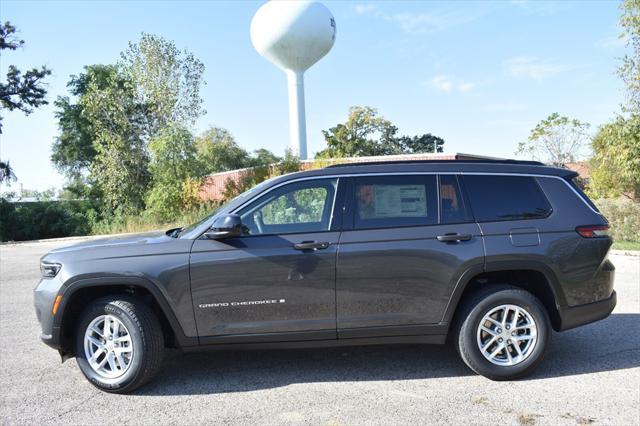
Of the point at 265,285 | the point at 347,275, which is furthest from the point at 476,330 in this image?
the point at 265,285

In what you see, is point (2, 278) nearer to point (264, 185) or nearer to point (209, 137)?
point (264, 185)

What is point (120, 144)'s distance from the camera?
96.6ft

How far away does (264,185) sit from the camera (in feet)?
14.4

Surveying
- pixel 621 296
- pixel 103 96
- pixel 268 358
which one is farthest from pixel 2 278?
pixel 103 96

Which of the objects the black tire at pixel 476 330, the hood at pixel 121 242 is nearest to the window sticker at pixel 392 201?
the black tire at pixel 476 330

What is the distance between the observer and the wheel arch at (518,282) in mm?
4199

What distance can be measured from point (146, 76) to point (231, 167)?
22923 mm

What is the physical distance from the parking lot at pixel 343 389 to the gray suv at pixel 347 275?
11.8 inches

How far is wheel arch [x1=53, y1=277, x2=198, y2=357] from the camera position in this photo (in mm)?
4098

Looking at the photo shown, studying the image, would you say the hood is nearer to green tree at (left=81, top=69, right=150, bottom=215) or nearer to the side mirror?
the side mirror

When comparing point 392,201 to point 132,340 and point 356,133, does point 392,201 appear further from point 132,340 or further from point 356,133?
point 356,133

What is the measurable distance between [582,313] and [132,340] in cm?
388

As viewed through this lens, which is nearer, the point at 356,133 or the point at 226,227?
the point at 226,227

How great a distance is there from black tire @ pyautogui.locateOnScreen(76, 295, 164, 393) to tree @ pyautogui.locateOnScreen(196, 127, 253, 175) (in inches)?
1791
